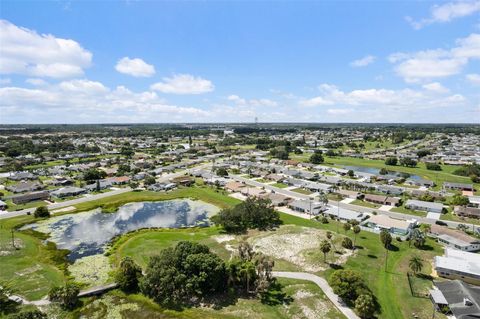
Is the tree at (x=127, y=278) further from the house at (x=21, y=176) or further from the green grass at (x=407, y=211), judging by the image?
the house at (x=21, y=176)

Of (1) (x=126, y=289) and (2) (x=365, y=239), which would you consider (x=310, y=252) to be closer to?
(2) (x=365, y=239)

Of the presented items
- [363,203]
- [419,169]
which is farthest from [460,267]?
[419,169]

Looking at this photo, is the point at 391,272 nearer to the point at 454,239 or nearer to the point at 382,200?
the point at 454,239

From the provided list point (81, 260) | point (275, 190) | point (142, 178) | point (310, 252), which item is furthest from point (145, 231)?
point (142, 178)

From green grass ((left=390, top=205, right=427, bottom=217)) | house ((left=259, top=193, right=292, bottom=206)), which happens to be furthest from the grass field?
house ((left=259, top=193, right=292, bottom=206))

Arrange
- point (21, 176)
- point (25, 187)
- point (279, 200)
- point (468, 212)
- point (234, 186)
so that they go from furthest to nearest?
point (21, 176) → point (234, 186) → point (25, 187) → point (279, 200) → point (468, 212)

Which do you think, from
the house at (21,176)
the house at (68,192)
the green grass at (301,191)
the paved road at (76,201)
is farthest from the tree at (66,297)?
the house at (21,176)
